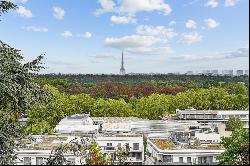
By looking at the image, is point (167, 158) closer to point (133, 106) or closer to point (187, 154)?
point (187, 154)

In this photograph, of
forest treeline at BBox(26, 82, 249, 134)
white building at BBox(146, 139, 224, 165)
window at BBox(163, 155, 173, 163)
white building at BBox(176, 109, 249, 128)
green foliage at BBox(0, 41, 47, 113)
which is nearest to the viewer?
green foliage at BBox(0, 41, 47, 113)

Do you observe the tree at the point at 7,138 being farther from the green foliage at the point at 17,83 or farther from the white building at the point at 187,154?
the white building at the point at 187,154

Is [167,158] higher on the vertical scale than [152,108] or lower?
Answer: lower

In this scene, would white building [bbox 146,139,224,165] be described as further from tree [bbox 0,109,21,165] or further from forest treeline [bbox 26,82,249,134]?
forest treeline [bbox 26,82,249,134]

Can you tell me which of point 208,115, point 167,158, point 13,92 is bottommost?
point 167,158

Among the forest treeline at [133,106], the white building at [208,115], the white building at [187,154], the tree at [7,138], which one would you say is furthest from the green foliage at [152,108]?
the tree at [7,138]

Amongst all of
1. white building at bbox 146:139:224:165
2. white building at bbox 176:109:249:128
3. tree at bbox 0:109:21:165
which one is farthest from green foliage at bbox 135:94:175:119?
tree at bbox 0:109:21:165

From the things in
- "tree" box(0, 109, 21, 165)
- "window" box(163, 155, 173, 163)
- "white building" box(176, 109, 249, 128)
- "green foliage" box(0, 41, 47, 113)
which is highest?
"green foliage" box(0, 41, 47, 113)

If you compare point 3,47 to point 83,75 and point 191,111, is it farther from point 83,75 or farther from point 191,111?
point 83,75

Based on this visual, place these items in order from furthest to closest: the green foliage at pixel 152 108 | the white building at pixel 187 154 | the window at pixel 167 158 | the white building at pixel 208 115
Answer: the green foliage at pixel 152 108 → the white building at pixel 208 115 → the window at pixel 167 158 → the white building at pixel 187 154

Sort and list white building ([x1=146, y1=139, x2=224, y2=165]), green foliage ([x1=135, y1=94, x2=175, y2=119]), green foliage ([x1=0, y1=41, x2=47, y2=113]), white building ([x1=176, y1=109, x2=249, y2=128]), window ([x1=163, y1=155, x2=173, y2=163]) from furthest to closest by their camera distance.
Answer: green foliage ([x1=135, y1=94, x2=175, y2=119]), white building ([x1=176, y1=109, x2=249, y2=128]), window ([x1=163, y1=155, x2=173, y2=163]), white building ([x1=146, y1=139, x2=224, y2=165]), green foliage ([x1=0, y1=41, x2=47, y2=113])

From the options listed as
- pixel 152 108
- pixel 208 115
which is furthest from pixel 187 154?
pixel 152 108
